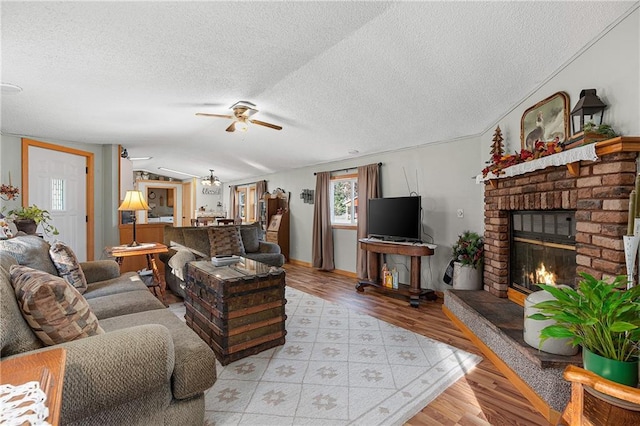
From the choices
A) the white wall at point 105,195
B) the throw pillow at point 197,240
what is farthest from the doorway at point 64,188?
the throw pillow at point 197,240

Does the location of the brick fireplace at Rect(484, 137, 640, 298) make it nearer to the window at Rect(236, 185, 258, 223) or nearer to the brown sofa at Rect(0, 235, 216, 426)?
the brown sofa at Rect(0, 235, 216, 426)

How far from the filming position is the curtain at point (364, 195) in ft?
15.4

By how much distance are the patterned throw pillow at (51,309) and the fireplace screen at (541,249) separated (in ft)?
8.87

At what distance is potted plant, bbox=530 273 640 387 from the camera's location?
3.77ft

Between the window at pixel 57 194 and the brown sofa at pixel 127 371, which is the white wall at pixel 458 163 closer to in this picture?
the brown sofa at pixel 127 371

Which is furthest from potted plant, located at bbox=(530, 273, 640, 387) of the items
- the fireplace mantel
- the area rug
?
the area rug

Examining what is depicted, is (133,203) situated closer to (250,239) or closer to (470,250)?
(250,239)

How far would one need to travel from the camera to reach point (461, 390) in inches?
76.4

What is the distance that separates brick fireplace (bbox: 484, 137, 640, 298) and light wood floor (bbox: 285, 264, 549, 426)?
95cm

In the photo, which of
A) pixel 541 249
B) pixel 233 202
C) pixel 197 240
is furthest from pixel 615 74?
pixel 233 202

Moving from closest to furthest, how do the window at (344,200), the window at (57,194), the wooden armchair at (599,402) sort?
the wooden armchair at (599,402), the window at (57,194), the window at (344,200)

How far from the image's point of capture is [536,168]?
2184mm

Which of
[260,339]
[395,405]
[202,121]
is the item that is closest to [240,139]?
[202,121]

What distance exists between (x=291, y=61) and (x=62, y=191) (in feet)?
13.9
